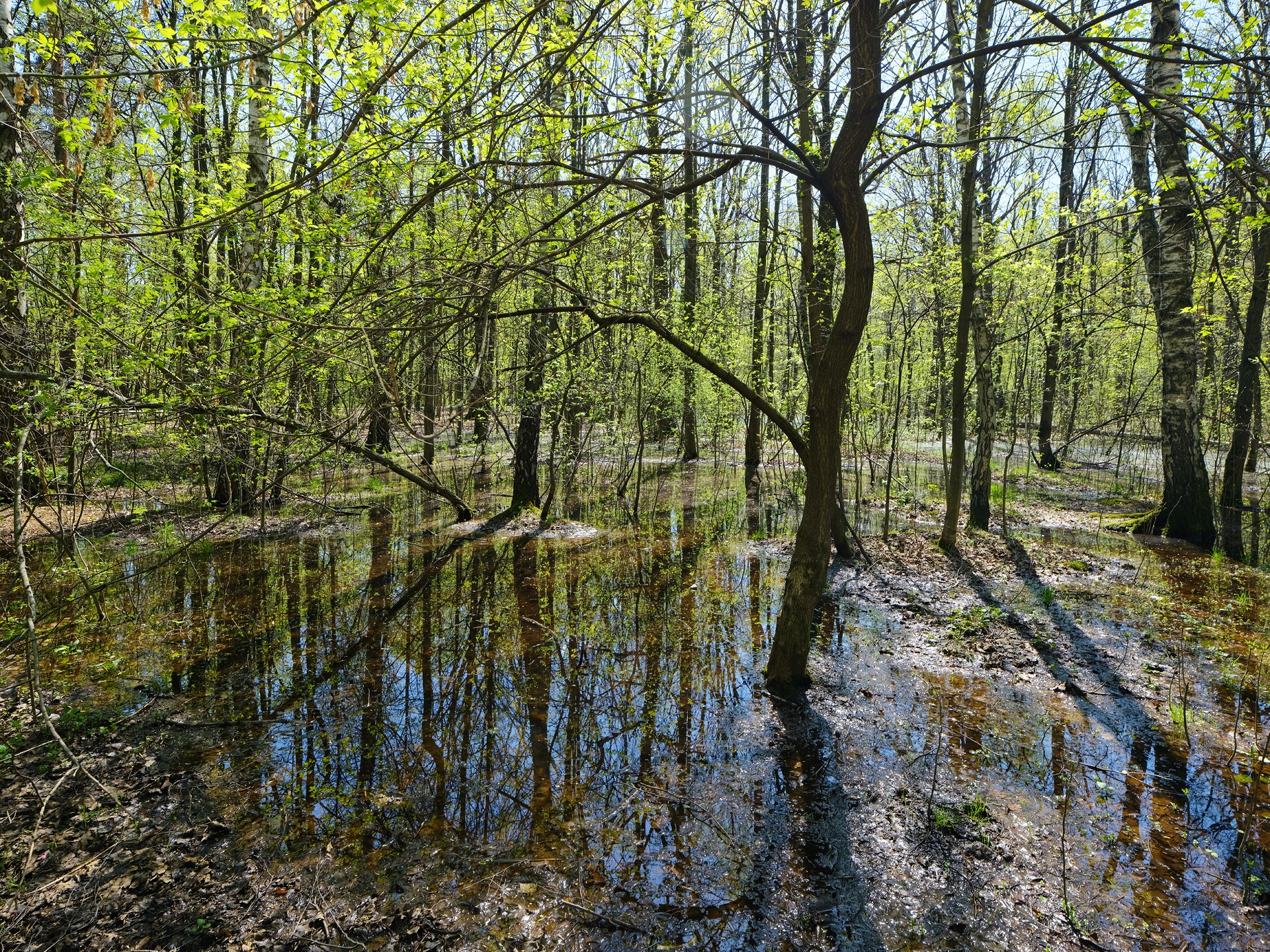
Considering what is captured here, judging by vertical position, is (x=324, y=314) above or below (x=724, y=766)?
above

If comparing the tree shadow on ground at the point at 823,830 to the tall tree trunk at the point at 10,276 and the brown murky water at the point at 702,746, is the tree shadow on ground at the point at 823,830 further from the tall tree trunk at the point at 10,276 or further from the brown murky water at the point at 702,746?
the tall tree trunk at the point at 10,276

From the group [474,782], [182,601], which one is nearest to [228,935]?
[474,782]

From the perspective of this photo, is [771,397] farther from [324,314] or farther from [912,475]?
[324,314]

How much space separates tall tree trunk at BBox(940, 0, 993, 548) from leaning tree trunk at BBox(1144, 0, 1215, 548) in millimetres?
2335

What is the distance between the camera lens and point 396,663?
6.07m

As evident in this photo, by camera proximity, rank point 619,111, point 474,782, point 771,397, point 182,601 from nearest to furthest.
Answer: point 619,111
point 474,782
point 182,601
point 771,397

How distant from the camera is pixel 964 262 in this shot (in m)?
9.24

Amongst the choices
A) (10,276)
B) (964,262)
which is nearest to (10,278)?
(10,276)

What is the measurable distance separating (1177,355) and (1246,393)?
8.97 feet

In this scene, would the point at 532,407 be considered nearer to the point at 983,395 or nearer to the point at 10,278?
the point at 10,278

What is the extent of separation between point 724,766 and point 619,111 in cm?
406

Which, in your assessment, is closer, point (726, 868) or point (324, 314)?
point (324, 314)

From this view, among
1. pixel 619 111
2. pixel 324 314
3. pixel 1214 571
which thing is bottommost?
pixel 1214 571

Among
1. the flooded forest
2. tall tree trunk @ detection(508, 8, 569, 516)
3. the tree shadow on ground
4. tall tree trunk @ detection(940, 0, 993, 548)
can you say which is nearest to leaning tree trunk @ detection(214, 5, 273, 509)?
the flooded forest
